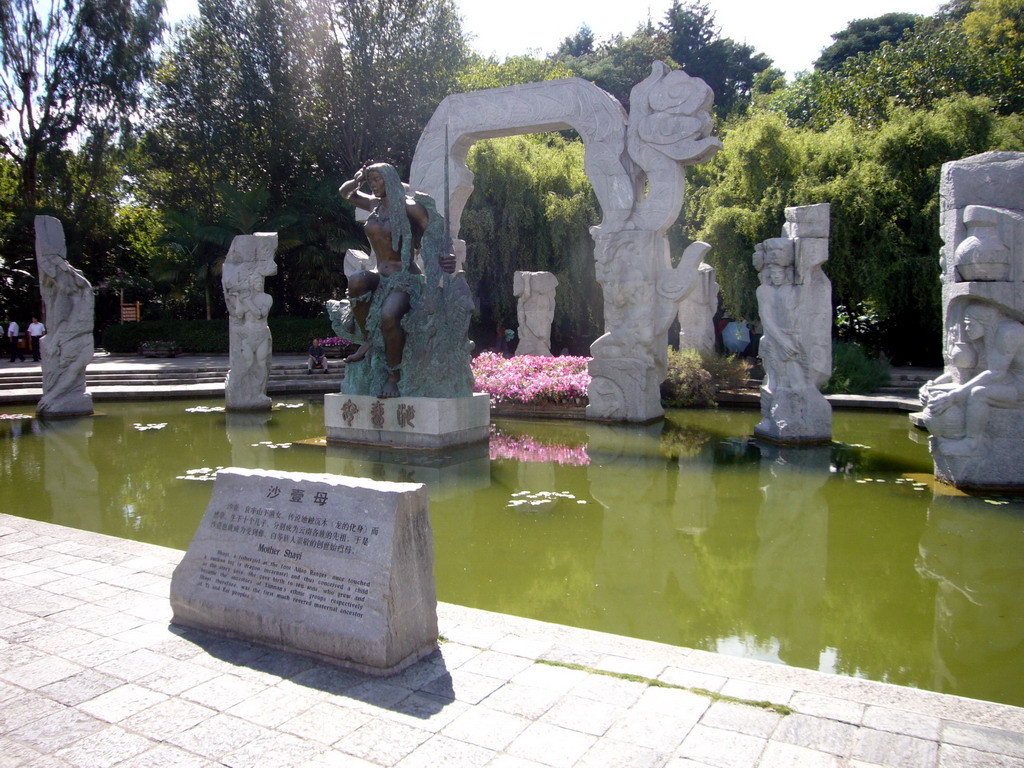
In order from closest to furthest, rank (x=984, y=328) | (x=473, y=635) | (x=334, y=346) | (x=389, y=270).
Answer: (x=473, y=635) → (x=984, y=328) → (x=389, y=270) → (x=334, y=346)

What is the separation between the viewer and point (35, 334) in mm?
19219

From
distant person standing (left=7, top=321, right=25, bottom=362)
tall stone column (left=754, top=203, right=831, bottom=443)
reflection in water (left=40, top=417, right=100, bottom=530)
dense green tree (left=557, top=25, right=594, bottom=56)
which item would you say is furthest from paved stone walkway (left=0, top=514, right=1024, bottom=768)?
dense green tree (left=557, top=25, right=594, bottom=56)

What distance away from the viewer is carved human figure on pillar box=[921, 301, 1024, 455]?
562 cm

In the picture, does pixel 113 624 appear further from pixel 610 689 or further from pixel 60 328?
pixel 60 328

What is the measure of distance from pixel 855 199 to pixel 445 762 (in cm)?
1479

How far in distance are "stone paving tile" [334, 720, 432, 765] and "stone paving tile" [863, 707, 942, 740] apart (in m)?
1.42

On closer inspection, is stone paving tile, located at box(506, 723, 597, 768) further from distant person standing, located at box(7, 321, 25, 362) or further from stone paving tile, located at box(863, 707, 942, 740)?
distant person standing, located at box(7, 321, 25, 362)

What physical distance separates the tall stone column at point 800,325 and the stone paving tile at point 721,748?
608 centimetres

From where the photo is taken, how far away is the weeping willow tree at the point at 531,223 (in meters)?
17.8

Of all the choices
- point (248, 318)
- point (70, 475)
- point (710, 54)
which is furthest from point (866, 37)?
point (70, 475)

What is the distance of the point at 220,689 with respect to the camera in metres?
2.67

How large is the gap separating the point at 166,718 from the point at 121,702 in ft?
0.75

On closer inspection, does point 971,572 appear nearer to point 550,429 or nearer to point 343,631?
point 343,631

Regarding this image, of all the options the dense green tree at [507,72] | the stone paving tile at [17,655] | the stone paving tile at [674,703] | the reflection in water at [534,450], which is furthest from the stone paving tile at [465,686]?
the dense green tree at [507,72]
